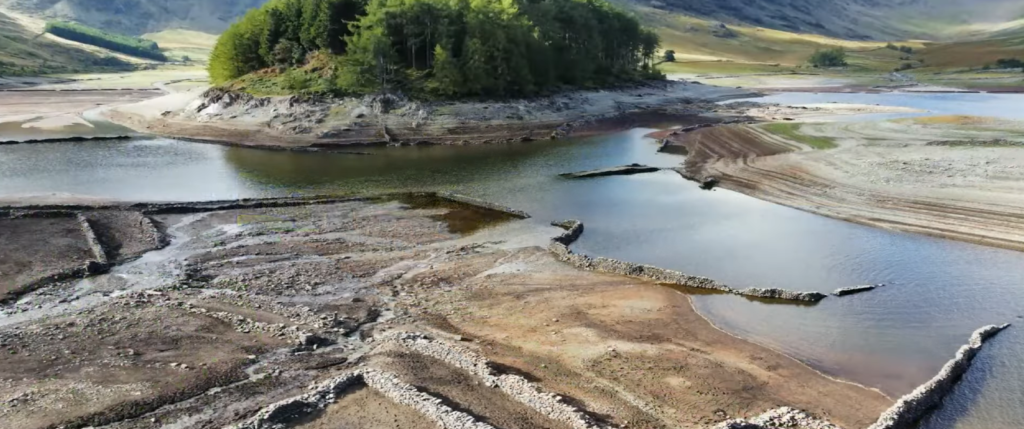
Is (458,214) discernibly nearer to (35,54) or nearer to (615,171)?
(615,171)

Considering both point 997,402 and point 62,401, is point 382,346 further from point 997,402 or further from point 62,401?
point 997,402

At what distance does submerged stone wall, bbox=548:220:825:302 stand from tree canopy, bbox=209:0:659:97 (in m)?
52.2

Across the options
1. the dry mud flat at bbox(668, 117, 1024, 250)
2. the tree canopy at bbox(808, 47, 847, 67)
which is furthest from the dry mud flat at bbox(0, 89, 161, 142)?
the tree canopy at bbox(808, 47, 847, 67)

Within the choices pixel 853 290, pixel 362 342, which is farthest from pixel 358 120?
pixel 853 290


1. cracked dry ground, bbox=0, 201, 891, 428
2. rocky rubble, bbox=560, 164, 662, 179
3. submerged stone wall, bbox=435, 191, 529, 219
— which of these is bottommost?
cracked dry ground, bbox=0, 201, 891, 428

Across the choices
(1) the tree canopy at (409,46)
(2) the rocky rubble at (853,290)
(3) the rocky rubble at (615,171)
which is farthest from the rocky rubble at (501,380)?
(1) the tree canopy at (409,46)

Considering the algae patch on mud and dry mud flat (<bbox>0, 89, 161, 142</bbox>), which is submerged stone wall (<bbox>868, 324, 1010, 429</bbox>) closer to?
the algae patch on mud

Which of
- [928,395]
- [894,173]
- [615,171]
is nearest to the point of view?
[928,395]

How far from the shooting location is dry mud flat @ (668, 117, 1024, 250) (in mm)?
39719

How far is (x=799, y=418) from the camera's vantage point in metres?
18.4

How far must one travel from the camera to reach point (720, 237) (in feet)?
125

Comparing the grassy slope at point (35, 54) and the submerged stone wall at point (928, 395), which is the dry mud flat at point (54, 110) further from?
the submerged stone wall at point (928, 395)

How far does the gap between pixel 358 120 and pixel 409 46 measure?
1582 cm

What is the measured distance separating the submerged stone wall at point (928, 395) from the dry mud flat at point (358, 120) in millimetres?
57301
